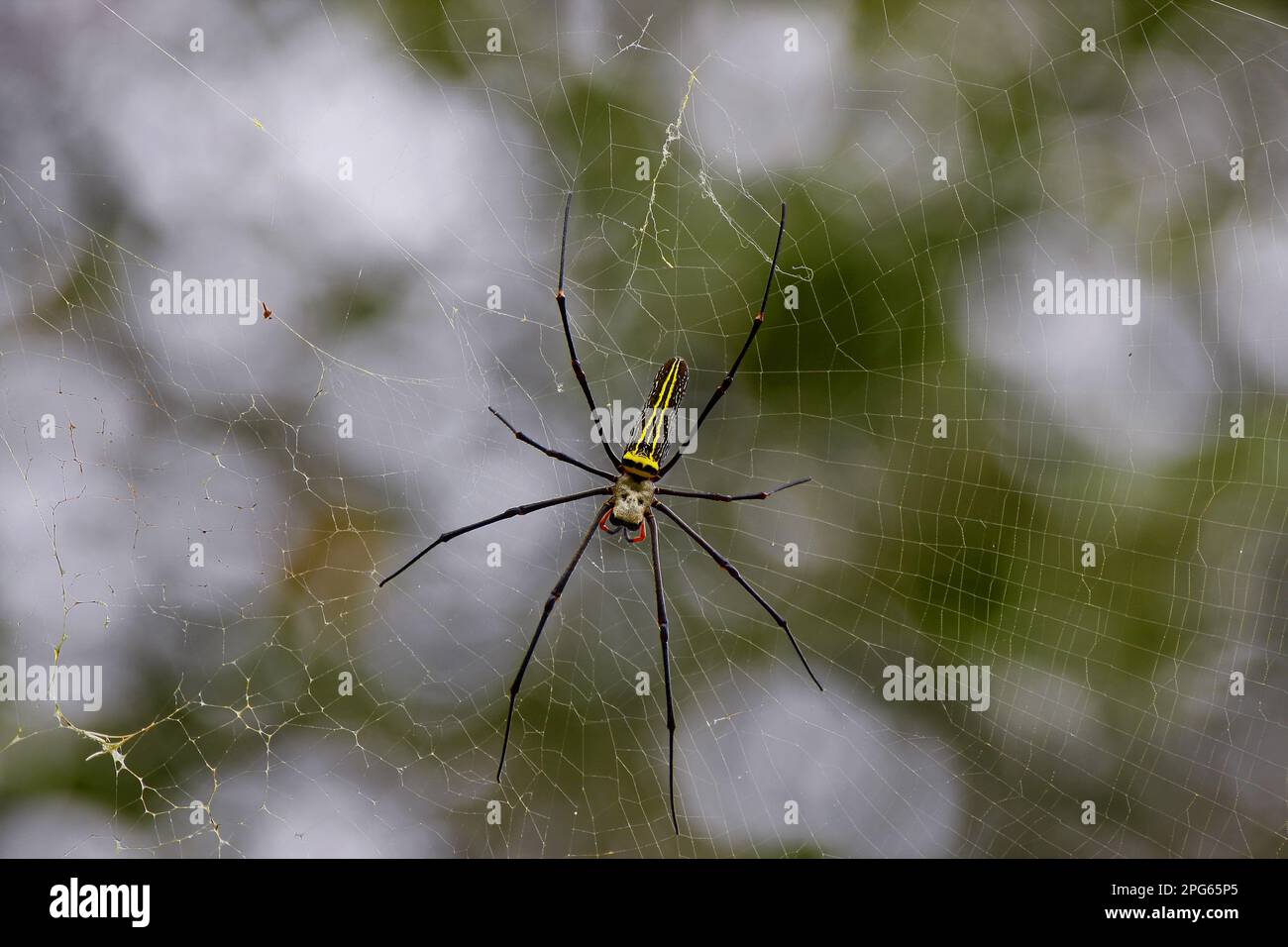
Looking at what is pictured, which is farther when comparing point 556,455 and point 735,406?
point 735,406

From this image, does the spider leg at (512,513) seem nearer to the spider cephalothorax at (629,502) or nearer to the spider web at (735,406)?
the spider cephalothorax at (629,502)

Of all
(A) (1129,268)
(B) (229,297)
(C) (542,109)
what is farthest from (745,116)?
(B) (229,297)

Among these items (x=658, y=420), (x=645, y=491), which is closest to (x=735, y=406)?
(x=645, y=491)

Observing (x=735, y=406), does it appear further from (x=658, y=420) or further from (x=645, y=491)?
(x=658, y=420)

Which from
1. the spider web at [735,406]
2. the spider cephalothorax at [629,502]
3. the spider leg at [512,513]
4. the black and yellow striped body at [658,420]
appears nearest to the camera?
the black and yellow striped body at [658,420]

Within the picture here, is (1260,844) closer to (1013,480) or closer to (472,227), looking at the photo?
(1013,480)

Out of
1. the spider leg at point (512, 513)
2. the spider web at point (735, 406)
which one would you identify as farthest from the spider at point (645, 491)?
the spider web at point (735, 406)
